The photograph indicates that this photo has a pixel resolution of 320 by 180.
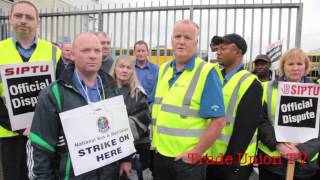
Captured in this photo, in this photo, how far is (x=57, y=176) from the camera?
210 cm

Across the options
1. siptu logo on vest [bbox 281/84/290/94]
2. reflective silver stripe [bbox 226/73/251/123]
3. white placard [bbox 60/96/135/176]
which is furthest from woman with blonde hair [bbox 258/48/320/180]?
white placard [bbox 60/96/135/176]

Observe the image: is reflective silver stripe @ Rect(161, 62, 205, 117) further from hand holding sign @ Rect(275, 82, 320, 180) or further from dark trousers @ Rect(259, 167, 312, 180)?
dark trousers @ Rect(259, 167, 312, 180)

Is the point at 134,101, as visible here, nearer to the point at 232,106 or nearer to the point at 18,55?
the point at 232,106

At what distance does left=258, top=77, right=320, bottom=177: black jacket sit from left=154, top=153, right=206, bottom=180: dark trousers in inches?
30.8

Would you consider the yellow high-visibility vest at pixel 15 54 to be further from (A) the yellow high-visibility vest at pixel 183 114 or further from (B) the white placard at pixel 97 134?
(A) the yellow high-visibility vest at pixel 183 114

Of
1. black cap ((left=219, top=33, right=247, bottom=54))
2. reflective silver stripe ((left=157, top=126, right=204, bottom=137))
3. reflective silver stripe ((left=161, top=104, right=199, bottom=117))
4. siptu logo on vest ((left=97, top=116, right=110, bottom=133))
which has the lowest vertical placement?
reflective silver stripe ((left=157, top=126, right=204, bottom=137))

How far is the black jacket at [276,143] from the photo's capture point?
108 inches

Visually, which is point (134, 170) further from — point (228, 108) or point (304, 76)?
point (304, 76)

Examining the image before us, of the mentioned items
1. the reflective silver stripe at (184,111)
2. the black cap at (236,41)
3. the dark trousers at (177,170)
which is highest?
the black cap at (236,41)

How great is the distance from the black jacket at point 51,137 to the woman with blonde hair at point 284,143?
1670 millimetres

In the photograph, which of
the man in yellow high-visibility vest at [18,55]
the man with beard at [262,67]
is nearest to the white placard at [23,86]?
the man in yellow high-visibility vest at [18,55]

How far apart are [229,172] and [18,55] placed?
83.5 inches

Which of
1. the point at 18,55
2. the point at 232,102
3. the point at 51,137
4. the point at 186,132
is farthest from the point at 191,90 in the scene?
the point at 18,55

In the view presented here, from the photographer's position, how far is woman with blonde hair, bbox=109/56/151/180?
9.46 ft
